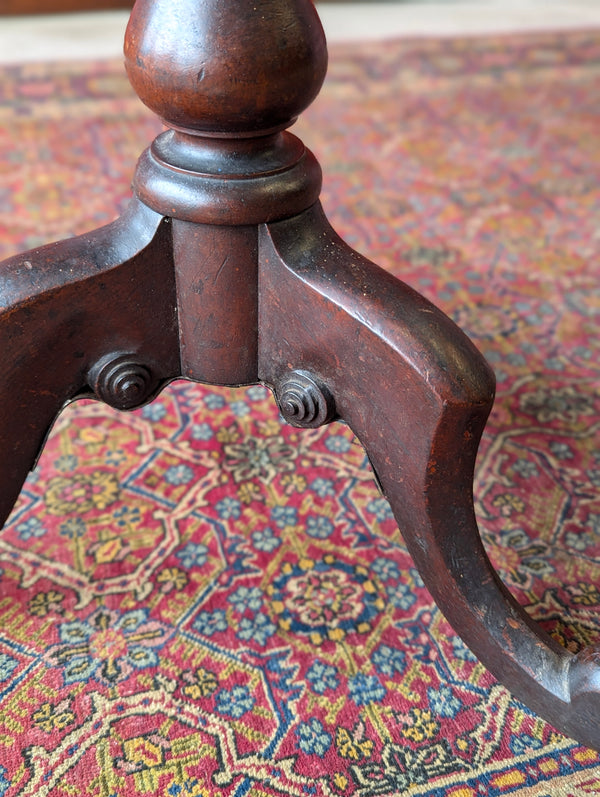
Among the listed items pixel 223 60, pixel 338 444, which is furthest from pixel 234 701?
pixel 223 60

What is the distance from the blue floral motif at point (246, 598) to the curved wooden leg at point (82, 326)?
0.82 feet

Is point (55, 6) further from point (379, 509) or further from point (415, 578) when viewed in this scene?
point (415, 578)

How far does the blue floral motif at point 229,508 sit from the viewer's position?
3.29ft

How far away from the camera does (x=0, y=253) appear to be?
4.93 feet

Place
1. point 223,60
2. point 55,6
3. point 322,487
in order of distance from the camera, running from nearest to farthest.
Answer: point 223,60 → point 322,487 → point 55,6

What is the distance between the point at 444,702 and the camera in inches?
31.4

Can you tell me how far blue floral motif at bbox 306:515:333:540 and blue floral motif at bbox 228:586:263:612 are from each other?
0.36 ft

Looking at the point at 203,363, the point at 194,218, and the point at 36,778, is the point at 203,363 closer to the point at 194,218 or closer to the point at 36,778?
the point at 194,218

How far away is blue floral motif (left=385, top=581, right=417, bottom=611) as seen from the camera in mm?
900

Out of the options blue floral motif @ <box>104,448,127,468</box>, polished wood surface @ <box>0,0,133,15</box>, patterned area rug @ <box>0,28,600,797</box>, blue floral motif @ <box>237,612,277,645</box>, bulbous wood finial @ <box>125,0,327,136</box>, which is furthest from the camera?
polished wood surface @ <box>0,0,133,15</box>

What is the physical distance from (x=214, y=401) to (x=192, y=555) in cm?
31

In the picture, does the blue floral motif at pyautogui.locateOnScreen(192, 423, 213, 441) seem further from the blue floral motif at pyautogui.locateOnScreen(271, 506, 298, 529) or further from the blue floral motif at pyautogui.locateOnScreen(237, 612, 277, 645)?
the blue floral motif at pyautogui.locateOnScreen(237, 612, 277, 645)

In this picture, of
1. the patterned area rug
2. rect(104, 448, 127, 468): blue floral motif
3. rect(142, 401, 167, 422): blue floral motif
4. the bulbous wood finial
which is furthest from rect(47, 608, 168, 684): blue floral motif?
the bulbous wood finial

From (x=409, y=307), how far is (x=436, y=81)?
1939 mm
